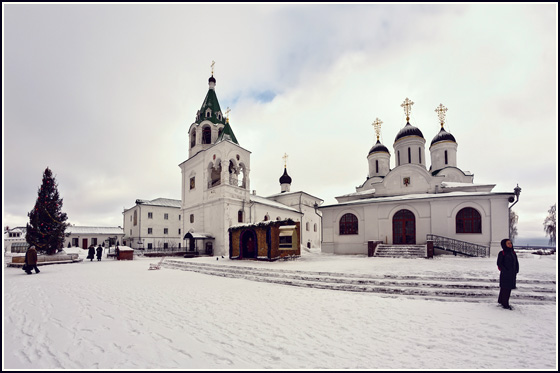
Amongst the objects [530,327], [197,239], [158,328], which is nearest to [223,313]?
[158,328]

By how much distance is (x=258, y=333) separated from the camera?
4738 millimetres

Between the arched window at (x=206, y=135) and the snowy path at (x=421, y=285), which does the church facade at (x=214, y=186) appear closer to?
the arched window at (x=206, y=135)

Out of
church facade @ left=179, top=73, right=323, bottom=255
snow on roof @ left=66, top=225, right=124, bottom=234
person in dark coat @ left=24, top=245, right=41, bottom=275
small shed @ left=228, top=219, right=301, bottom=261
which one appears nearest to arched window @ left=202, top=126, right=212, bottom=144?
church facade @ left=179, top=73, right=323, bottom=255

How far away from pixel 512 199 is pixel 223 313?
19.2 metres

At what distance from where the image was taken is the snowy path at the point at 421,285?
712cm

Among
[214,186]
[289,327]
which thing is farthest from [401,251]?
[214,186]

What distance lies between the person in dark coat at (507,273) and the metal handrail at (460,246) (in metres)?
11.6

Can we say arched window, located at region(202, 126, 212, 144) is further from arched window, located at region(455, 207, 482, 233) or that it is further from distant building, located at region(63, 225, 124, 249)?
distant building, located at region(63, 225, 124, 249)

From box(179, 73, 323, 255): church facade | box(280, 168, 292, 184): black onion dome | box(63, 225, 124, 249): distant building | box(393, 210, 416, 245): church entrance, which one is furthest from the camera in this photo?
box(63, 225, 124, 249): distant building

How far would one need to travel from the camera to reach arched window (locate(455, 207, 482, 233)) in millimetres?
17234

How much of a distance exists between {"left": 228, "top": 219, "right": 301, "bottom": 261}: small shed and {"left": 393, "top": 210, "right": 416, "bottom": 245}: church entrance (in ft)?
25.6

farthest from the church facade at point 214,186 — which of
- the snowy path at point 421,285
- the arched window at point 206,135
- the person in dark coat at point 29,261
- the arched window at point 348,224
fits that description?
the snowy path at point 421,285

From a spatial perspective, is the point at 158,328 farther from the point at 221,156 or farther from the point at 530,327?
the point at 221,156

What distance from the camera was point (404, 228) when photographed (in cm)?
1927
